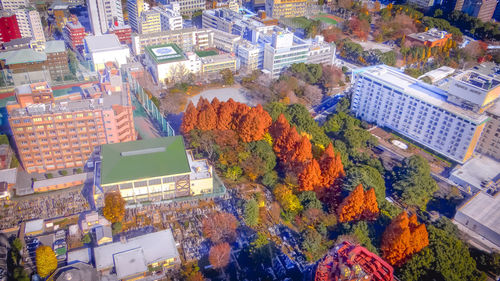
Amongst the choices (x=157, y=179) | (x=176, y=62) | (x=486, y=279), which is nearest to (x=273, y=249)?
(x=157, y=179)

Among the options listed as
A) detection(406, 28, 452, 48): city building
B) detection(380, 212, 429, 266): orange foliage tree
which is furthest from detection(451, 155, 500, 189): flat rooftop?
detection(406, 28, 452, 48): city building

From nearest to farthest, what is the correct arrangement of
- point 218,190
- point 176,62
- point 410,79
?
point 218,190 → point 410,79 → point 176,62

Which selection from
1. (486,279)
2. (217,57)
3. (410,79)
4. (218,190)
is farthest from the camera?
(217,57)

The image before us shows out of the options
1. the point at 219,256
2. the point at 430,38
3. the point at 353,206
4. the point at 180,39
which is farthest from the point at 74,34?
the point at 430,38

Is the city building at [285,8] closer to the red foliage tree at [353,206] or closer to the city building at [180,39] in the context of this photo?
the city building at [180,39]

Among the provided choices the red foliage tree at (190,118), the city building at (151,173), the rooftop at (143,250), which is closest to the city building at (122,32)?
the red foliage tree at (190,118)

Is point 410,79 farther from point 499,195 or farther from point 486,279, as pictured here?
point 486,279
